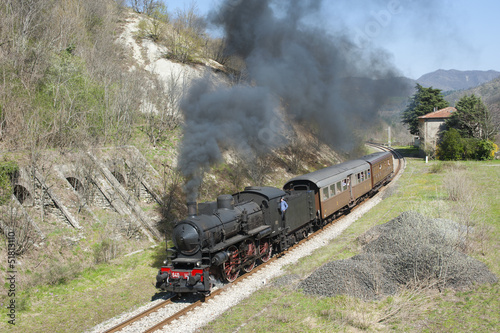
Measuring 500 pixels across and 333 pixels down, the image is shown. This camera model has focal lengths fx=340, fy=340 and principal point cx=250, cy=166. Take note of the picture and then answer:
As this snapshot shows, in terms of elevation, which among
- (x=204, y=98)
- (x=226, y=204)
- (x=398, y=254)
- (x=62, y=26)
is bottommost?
(x=398, y=254)

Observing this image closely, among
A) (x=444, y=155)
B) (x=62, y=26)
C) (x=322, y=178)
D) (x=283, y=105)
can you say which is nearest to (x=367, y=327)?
(x=322, y=178)

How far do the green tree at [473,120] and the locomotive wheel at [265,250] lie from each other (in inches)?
1652

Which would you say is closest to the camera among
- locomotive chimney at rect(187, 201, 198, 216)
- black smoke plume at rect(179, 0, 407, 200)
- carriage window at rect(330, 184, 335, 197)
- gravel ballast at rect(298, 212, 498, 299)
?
gravel ballast at rect(298, 212, 498, 299)

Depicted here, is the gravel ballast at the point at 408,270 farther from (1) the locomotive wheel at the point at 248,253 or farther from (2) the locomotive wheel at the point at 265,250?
(2) the locomotive wheel at the point at 265,250

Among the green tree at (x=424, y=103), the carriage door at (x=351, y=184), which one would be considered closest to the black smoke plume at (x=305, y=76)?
the carriage door at (x=351, y=184)

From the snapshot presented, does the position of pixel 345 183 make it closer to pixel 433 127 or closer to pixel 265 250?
pixel 265 250

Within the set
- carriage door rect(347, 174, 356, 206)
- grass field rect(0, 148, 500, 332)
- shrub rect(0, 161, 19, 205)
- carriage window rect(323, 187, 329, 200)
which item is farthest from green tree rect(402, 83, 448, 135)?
shrub rect(0, 161, 19, 205)

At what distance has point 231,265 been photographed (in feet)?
36.9

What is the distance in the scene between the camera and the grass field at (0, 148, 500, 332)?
7570 mm

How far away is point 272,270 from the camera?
40.6 ft

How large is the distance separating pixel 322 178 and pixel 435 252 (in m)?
8.49

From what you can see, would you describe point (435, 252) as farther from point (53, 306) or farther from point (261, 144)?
point (261, 144)

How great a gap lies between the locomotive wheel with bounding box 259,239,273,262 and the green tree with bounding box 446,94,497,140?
1652 inches

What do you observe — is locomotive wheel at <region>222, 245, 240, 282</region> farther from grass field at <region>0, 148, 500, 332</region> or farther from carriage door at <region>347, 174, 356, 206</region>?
carriage door at <region>347, 174, 356, 206</region>
